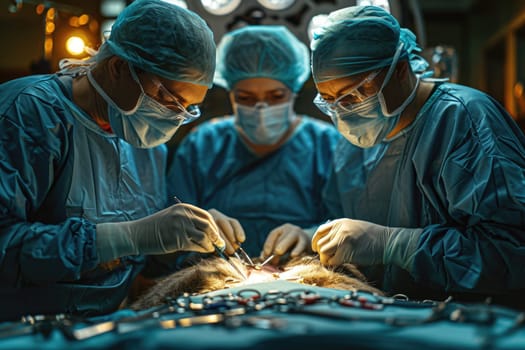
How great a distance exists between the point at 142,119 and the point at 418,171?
1212mm

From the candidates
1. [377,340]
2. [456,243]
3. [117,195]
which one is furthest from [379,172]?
[377,340]

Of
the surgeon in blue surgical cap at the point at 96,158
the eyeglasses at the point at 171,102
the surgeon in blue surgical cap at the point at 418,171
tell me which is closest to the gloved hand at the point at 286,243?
the surgeon in blue surgical cap at the point at 418,171

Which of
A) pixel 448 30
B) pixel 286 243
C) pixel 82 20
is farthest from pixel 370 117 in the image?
pixel 448 30

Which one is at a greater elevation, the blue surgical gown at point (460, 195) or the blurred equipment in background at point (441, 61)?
the blurred equipment in background at point (441, 61)

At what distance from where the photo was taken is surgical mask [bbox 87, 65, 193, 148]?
2.41 meters

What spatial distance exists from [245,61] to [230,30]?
54 centimetres

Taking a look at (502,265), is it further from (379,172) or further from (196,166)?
(196,166)

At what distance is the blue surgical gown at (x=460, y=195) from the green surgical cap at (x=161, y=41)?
100cm

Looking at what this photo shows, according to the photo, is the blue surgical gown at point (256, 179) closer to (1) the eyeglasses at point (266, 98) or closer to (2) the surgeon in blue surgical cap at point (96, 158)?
(1) the eyeglasses at point (266, 98)

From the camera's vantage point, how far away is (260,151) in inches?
134

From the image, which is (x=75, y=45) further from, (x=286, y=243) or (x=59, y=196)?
(x=286, y=243)

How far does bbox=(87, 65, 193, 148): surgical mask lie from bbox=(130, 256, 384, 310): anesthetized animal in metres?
0.62

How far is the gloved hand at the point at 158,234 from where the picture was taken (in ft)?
7.34

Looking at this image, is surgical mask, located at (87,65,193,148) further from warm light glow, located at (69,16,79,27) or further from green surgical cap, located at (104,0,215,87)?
warm light glow, located at (69,16,79,27)
